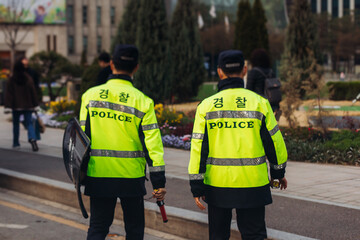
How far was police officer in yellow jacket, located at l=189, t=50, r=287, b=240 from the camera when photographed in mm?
4367

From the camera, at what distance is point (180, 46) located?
28.2 metres

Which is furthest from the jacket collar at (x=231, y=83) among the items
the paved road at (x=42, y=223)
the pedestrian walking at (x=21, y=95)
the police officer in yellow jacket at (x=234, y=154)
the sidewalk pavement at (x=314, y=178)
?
the pedestrian walking at (x=21, y=95)

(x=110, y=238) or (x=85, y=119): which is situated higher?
(x=85, y=119)

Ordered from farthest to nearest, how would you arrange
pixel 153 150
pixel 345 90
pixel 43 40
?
pixel 43 40, pixel 345 90, pixel 153 150

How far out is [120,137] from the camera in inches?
183

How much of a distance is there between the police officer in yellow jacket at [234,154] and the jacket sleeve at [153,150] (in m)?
0.27

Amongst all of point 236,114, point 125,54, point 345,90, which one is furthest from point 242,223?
point 345,90

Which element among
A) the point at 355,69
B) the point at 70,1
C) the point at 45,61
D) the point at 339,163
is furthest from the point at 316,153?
the point at 355,69

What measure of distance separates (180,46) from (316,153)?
17.6 meters

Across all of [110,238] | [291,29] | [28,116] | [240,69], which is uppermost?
[291,29]

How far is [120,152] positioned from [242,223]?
101 cm

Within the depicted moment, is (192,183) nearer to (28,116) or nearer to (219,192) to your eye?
(219,192)

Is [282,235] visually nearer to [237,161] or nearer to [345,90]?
[237,161]

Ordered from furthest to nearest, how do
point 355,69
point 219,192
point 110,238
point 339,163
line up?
1. point 355,69
2. point 339,163
3. point 110,238
4. point 219,192
